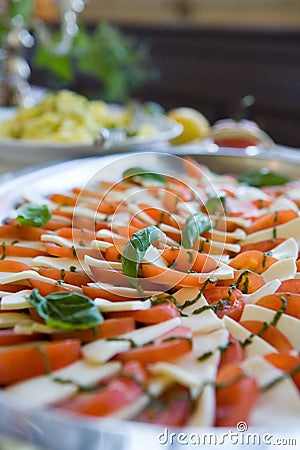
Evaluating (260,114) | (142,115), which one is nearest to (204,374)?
(142,115)

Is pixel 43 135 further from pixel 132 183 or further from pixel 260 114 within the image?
pixel 260 114

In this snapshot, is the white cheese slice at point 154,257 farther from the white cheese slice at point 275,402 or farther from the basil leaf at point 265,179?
the basil leaf at point 265,179

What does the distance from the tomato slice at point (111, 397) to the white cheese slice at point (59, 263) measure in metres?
0.25

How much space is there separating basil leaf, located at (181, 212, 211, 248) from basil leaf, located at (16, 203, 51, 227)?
8.3 inches

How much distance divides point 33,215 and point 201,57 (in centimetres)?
271

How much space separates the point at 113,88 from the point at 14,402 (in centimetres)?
232

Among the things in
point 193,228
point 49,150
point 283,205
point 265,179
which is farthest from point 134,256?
point 49,150

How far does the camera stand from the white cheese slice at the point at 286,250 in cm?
79

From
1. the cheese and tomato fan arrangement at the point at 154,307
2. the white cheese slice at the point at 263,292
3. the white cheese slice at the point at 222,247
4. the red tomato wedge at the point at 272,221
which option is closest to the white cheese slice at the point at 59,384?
the cheese and tomato fan arrangement at the point at 154,307

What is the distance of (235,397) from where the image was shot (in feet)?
1.62

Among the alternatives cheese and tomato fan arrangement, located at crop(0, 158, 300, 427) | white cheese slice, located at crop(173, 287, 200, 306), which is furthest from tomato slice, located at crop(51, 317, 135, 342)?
white cheese slice, located at crop(173, 287, 200, 306)

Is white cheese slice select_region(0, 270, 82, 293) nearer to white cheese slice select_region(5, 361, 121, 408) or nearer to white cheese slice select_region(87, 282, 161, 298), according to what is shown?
white cheese slice select_region(87, 282, 161, 298)

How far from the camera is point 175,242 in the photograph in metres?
0.82

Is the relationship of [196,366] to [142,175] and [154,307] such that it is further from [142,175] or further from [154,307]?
[142,175]
